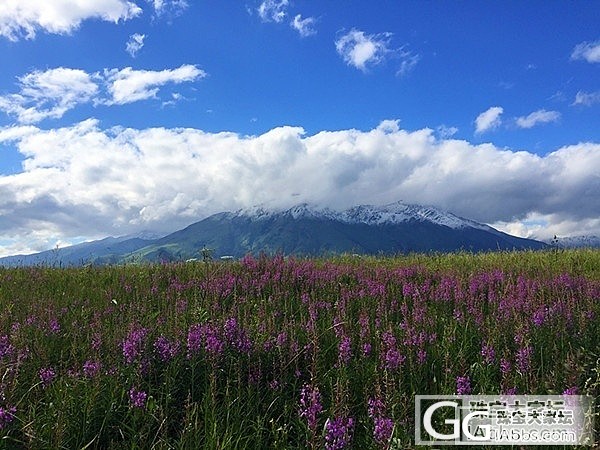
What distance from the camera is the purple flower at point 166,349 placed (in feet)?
14.8

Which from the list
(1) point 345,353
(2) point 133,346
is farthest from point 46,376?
(1) point 345,353

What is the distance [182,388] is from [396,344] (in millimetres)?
2461

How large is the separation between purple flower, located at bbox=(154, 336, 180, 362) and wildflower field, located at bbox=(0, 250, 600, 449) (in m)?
0.02

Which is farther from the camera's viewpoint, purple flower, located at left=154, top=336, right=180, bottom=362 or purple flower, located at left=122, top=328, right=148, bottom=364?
purple flower, located at left=154, top=336, right=180, bottom=362

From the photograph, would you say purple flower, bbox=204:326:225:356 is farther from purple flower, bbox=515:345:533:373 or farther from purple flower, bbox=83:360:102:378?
purple flower, bbox=515:345:533:373

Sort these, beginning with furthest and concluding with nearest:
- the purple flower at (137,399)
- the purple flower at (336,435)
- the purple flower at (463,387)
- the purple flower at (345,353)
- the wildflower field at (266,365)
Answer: the purple flower at (345,353), the purple flower at (463,387), the purple flower at (137,399), the wildflower field at (266,365), the purple flower at (336,435)

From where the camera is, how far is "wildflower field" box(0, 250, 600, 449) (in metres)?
3.45

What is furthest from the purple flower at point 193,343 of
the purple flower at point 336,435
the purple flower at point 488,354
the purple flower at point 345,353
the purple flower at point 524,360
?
the purple flower at point 524,360

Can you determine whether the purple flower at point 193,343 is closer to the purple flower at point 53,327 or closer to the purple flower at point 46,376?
the purple flower at point 46,376

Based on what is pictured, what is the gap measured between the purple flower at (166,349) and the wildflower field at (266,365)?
2 centimetres

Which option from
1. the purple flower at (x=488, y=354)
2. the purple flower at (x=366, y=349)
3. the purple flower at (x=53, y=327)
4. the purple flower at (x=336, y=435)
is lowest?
the purple flower at (x=336, y=435)

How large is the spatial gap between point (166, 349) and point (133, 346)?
12.8 inches

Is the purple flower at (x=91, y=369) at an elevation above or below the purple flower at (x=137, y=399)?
above

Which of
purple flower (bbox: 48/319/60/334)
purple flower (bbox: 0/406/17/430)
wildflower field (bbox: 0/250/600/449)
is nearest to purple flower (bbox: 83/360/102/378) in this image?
wildflower field (bbox: 0/250/600/449)
